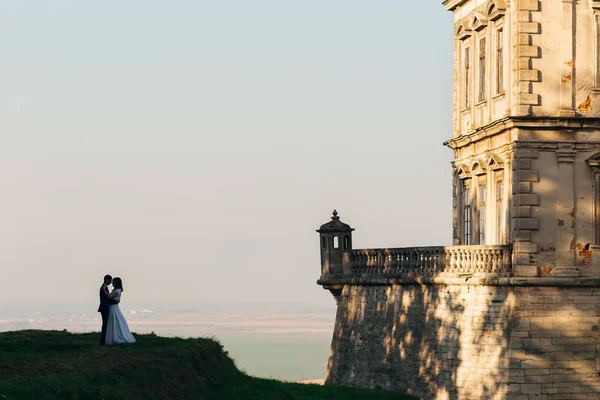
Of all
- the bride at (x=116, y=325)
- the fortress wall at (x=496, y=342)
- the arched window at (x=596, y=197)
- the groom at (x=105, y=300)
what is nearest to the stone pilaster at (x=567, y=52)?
the arched window at (x=596, y=197)

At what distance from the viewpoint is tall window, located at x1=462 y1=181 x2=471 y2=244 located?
4647 centimetres

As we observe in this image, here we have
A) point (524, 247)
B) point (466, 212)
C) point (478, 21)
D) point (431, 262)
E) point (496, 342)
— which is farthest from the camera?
point (466, 212)

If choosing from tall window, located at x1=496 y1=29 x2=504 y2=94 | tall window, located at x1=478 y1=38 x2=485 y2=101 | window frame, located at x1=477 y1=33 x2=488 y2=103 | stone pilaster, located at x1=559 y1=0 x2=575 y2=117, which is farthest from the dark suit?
tall window, located at x1=478 y1=38 x2=485 y2=101

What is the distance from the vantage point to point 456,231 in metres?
48.2

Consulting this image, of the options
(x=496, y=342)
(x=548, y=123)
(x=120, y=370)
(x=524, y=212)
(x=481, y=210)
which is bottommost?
(x=120, y=370)

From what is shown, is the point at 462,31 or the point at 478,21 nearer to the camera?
the point at 478,21

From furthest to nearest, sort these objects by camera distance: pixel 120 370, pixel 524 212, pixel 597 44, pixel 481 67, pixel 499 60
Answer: pixel 481 67
pixel 499 60
pixel 597 44
pixel 524 212
pixel 120 370

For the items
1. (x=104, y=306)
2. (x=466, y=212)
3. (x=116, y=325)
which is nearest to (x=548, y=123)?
(x=466, y=212)

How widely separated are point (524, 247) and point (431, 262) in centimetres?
452

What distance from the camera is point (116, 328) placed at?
32969mm

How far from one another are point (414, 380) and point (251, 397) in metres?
11.2

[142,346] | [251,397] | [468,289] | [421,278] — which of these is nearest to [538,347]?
[468,289]

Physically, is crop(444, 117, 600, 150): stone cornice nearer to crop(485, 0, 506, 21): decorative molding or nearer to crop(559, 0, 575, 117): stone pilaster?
crop(559, 0, 575, 117): stone pilaster

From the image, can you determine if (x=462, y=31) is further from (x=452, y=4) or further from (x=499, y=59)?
(x=499, y=59)
